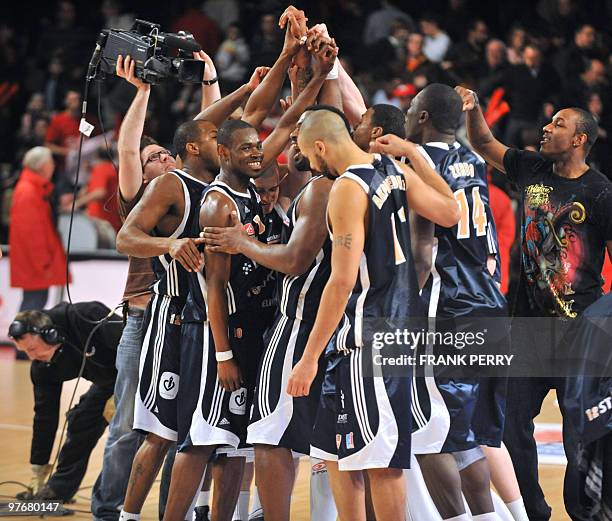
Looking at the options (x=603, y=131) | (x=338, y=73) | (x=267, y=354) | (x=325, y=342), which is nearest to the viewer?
(x=325, y=342)

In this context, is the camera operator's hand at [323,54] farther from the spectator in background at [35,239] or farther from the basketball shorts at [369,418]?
the spectator in background at [35,239]

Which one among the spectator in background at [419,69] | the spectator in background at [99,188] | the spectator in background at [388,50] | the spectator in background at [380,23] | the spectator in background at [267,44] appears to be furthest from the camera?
the spectator in background at [380,23]

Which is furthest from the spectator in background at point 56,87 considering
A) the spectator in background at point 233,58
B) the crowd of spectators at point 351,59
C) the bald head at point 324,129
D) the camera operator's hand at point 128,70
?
the bald head at point 324,129

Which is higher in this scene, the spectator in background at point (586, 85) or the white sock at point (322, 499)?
the spectator in background at point (586, 85)

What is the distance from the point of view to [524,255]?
6227mm

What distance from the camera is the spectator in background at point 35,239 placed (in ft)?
41.2

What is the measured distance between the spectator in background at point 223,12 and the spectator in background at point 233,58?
2.95ft

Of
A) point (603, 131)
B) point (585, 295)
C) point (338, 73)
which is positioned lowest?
point (585, 295)

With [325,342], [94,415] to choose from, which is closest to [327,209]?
[325,342]

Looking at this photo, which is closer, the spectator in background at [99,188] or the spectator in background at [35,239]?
the spectator in background at [35,239]

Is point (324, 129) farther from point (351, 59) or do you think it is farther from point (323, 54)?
point (351, 59)

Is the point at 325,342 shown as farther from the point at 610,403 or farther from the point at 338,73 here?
the point at 338,73

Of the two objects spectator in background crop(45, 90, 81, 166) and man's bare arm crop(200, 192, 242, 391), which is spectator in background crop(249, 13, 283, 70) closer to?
spectator in background crop(45, 90, 81, 166)

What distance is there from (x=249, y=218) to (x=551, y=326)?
5.64 feet
